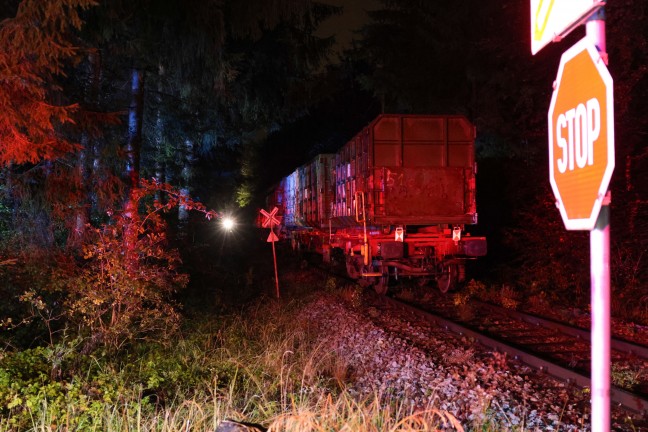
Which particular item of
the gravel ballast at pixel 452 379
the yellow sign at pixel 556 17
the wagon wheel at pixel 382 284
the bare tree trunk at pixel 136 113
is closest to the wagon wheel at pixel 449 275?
the wagon wheel at pixel 382 284

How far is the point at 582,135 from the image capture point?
2.24 metres

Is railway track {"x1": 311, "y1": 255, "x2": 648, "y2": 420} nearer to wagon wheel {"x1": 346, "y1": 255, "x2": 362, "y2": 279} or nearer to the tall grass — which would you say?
wagon wheel {"x1": 346, "y1": 255, "x2": 362, "y2": 279}

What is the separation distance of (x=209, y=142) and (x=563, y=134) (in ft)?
63.5

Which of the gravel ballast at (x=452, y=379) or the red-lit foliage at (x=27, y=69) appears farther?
the red-lit foliage at (x=27, y=69)

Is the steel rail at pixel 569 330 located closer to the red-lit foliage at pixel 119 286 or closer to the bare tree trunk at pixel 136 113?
the red-lit foliage at pixel 119 286

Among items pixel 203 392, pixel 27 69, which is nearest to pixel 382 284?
pixel 203 392

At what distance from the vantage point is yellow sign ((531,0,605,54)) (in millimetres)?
2285

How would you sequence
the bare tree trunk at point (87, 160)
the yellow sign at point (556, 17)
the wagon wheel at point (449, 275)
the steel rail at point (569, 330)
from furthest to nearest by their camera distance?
the wagon wheel at point (449, 275), the bare tree trunk at point (87, 160), the steel rail at point (569, 330), the yellow sign at point (556, 17)

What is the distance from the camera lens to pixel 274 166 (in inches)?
2160

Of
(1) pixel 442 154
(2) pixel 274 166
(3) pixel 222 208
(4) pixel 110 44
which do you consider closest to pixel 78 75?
(4) pixel 110 44

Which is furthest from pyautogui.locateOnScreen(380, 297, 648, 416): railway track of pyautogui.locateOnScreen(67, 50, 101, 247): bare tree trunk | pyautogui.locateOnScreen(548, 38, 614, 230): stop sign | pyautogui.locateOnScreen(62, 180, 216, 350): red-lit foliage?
pyautogui.locateOnScreen(67, 50, 101, 247): bare tree trunk

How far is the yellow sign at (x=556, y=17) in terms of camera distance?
7.50 feet

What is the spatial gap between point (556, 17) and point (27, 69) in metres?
5.77

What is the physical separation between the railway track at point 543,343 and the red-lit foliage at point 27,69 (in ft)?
22.0
